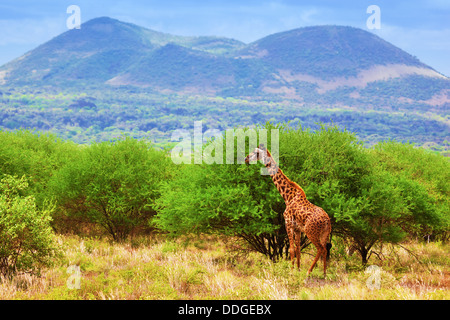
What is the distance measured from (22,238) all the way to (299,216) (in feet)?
28.4

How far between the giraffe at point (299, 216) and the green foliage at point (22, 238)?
700 centimetres

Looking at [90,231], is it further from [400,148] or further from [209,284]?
[400,148]

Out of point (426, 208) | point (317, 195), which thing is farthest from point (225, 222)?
point (426, 208)

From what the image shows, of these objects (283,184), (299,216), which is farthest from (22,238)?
(299,216)

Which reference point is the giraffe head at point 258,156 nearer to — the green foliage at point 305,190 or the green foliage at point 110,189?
the green foliage at point 305,190

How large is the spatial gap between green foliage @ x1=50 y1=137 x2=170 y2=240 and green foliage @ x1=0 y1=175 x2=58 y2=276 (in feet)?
29.4

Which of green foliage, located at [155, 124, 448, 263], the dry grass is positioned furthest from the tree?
the dry grass

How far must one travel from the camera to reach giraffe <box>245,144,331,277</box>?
526 inches

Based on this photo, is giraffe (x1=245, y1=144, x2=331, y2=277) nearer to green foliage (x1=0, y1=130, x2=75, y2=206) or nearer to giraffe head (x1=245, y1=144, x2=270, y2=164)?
giraffe head (x1=245, y1=144, x2=270, y2=164)

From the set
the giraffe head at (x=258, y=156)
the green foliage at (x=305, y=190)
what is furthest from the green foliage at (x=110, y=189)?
the giraffe head at (x=258, y=156)

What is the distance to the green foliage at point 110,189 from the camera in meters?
25.3

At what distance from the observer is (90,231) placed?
28.3 meters

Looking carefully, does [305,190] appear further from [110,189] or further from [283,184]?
[110,189]

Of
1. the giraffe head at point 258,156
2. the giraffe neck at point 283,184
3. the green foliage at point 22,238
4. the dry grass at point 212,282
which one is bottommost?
the dry grass at point 212,282
